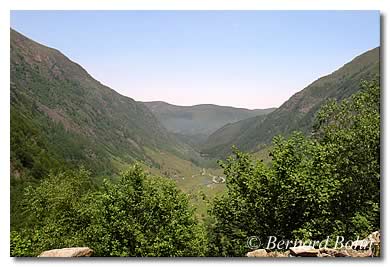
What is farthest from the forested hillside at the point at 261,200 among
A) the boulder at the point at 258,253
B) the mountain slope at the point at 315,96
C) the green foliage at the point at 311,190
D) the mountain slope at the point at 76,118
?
the mountain slope at the point at 76,118

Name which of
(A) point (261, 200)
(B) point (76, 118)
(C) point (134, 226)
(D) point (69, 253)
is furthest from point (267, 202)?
(B) point (76, 118)

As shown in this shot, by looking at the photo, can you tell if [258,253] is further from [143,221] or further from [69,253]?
[69,253]

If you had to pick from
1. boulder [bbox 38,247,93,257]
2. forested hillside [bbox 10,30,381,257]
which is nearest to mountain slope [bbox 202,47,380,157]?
forested hillside [bbox 10,30,381,257]

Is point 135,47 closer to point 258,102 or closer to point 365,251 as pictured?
point 258,102
